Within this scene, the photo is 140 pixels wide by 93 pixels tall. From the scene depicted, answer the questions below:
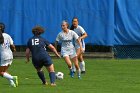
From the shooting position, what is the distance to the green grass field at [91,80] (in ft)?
50.5

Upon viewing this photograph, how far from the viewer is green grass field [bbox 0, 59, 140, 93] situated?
1538 cm

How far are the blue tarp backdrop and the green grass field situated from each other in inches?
120

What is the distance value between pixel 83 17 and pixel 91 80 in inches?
437

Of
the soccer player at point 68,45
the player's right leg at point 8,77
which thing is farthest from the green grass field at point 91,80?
the soccer player at point 68,45

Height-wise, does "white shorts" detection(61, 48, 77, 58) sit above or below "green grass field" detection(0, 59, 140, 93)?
above

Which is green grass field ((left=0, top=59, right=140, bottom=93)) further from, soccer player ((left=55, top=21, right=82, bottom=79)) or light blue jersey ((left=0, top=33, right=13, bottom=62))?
light blue jersey ((left=0, top=33, right=13, bottom=62))

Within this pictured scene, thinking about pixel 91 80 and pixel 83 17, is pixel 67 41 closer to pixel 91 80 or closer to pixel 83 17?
pixel 91 80

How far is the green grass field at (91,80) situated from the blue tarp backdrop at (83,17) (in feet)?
9.99

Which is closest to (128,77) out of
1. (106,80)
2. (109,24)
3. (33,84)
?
(106,80)

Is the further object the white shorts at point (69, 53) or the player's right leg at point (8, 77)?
the white shorts at point (69, 53)

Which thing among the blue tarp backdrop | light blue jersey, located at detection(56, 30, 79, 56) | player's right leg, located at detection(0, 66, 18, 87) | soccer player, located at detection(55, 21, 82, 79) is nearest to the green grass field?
player's right leg, located at detection(0, 66, 18, 87)

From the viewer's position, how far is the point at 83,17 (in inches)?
1157

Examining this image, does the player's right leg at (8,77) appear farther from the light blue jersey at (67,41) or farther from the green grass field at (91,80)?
the light blue jersey at (67,41)

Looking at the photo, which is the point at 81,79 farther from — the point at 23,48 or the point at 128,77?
the point at 23,48
